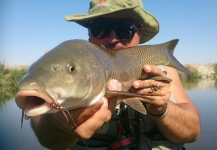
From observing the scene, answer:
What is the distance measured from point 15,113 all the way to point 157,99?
14.4 meters

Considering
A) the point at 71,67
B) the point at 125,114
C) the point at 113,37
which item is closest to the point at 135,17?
the point at 113,37

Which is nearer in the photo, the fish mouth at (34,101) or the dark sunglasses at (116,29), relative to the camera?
the fish mouth at (34,101)

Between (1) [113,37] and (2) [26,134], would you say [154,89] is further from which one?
(2) [26,134]

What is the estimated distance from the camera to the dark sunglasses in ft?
12.7

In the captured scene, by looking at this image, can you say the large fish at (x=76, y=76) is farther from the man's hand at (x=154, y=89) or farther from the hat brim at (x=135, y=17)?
the hat brim at (x=135, y=17)

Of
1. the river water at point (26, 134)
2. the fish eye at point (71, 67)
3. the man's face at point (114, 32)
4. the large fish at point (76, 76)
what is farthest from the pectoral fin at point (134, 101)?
the river water at point (26, 134)

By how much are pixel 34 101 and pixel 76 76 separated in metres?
0.42

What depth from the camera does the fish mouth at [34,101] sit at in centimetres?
152

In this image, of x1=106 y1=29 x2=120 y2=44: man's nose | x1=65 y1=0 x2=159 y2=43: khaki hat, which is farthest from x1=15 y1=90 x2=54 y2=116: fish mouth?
x1=106 y1=29 x2=120 y2=44: man's nose

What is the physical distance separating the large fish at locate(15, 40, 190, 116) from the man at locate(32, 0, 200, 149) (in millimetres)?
136

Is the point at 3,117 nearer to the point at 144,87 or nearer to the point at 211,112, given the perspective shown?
the point at 211,112

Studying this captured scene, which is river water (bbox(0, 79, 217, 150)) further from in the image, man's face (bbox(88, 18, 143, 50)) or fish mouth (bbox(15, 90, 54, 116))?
fish mouth (bbox(15, 90, 54, 116))

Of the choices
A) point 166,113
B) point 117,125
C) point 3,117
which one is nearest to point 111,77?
point 166,113

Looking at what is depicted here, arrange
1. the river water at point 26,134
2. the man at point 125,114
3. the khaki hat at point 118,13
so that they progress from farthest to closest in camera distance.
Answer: the river water at point 26,134 < the khaki hat at point 118,13 < the man at point 125,114
